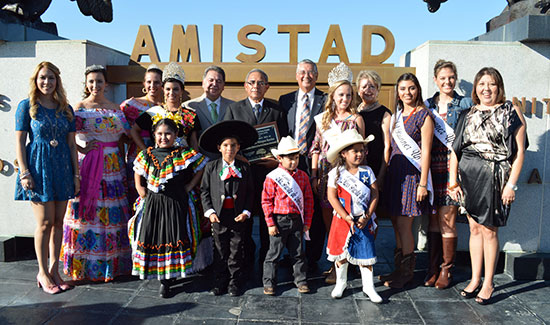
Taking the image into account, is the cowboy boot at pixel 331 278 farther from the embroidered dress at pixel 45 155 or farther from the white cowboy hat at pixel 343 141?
the embroidered dress at pixel 45 155

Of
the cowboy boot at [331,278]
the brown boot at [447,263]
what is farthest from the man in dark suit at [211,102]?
the brown boot at [447,263]

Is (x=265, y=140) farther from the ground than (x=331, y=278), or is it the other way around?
(x=265, y=140)

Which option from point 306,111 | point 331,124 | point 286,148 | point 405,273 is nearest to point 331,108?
point 331,124

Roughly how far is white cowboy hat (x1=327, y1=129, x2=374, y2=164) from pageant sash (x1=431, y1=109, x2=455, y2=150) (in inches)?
30.4

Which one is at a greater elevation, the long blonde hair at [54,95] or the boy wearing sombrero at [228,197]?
the long blonde hair at [54,95]

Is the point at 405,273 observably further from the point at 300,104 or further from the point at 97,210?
the point at 97,210

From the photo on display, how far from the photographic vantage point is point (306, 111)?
411 centimetres

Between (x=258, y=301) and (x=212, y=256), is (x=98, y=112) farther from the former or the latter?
(x=258, y=301)

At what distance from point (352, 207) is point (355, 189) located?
166mm

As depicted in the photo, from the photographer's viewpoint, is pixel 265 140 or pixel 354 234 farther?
pixel 265 140

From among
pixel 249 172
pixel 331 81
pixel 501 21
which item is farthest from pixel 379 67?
pixel 249 172

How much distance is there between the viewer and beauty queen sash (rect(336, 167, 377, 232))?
11.8 feet

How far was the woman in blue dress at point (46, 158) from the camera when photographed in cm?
362

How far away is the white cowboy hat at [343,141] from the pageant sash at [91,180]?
222 cm
